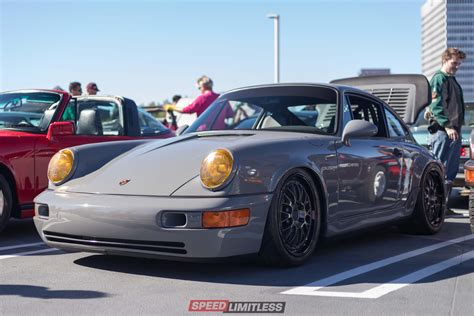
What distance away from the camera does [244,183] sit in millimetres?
4328

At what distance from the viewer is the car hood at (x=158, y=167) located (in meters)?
4.45

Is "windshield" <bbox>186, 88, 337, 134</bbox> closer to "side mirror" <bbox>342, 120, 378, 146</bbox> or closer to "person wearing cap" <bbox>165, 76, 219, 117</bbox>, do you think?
"side mirror" <bbox>342, 120, 378, 146</bbox>

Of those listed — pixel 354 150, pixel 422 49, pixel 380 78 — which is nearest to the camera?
pixel 354 150

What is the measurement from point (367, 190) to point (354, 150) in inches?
12.9

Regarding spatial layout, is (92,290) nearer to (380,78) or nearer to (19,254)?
(19,254)

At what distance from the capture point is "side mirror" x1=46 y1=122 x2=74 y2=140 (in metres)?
6.50

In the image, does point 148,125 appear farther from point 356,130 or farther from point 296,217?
point 296,217

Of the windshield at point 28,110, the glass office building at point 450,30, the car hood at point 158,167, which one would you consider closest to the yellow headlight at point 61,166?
the car hood at point 158,167

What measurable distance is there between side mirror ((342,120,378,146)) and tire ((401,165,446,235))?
4.02 feet

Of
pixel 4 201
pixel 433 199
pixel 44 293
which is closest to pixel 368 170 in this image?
pixel 433 199

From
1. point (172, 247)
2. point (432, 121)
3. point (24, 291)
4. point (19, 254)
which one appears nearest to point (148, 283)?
point (172, 247)

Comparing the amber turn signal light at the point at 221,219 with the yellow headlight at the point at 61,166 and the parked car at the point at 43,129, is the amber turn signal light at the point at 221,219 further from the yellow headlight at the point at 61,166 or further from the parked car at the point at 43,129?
the parked car at the point at 43,129

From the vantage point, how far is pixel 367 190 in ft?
17.8

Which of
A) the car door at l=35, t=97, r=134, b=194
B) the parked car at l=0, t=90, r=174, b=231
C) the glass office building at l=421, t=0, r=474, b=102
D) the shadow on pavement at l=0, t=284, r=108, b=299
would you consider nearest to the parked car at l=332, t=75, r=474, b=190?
the glass office building at l=421, t=0, r=474, b=102
